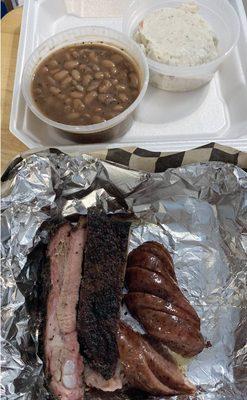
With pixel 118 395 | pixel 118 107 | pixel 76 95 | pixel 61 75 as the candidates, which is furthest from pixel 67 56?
pixel 118 395

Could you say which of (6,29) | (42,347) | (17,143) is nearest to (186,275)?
(42,347)

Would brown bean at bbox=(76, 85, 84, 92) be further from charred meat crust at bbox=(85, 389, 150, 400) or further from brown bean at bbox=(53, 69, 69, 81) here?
charred meat crust at bbox=(85, 389, 150, 400)

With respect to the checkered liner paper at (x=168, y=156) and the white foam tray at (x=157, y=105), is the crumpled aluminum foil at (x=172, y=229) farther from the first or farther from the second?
the white foam tray at (x=157, y=105)

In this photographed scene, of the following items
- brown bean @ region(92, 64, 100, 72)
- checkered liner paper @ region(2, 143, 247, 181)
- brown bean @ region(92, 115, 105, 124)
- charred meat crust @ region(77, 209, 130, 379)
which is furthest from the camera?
brown bean @ region(92, 64, 100, 72)

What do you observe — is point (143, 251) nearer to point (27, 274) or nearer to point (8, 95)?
point (27, 274)

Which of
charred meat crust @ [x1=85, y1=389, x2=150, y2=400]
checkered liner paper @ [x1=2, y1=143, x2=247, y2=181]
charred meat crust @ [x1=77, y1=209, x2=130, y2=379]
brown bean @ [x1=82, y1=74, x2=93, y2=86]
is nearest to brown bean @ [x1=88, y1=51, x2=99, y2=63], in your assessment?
brown bean @ [x1=82, y1=74, x2=93, y2=86]

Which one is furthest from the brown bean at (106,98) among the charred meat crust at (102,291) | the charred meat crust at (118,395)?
the charred meat crust at (118,395)
